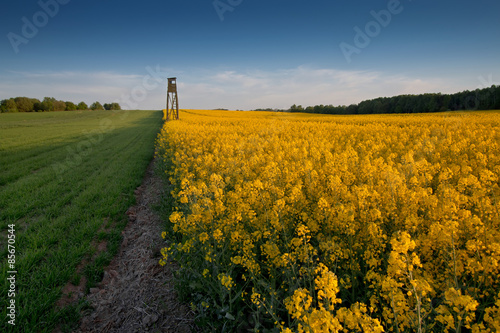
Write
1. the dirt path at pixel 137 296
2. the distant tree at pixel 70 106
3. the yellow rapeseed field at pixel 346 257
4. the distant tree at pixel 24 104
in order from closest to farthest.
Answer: the yellow rapeseed field at pixel 346 257 < the dirt path at pixel 137 296 < the distant tree at pixel 24 104 < the distant tree at pixel 70 106

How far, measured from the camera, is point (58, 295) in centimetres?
350

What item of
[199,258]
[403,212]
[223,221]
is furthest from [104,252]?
[403,212]

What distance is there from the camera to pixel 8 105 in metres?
67.2

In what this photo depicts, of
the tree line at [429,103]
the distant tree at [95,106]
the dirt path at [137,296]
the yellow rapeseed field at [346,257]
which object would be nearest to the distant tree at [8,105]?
the distant tree at [95,106]

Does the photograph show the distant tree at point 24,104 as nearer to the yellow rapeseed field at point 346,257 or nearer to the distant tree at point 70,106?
the distant tree at point 70,106

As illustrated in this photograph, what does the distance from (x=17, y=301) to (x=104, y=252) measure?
1462mm

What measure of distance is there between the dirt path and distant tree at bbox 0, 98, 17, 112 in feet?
292

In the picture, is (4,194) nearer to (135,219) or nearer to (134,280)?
(135,219)

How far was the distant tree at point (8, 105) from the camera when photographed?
217 feet

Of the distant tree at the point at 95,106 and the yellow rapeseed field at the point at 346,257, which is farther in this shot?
the distant tree at the point at 95,106

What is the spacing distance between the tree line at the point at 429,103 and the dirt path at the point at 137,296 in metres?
43.1

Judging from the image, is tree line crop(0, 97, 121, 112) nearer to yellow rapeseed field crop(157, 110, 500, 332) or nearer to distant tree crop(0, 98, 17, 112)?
distant tree crop(0, 98, 17, 112)

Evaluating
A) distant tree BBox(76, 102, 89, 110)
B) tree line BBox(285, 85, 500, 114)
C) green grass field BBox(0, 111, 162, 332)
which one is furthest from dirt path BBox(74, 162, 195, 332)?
distant tree BBox(76, 102, 89, 110)

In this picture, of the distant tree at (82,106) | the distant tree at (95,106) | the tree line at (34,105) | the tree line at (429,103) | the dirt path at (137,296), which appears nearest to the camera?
the dirt path at (137,296)
